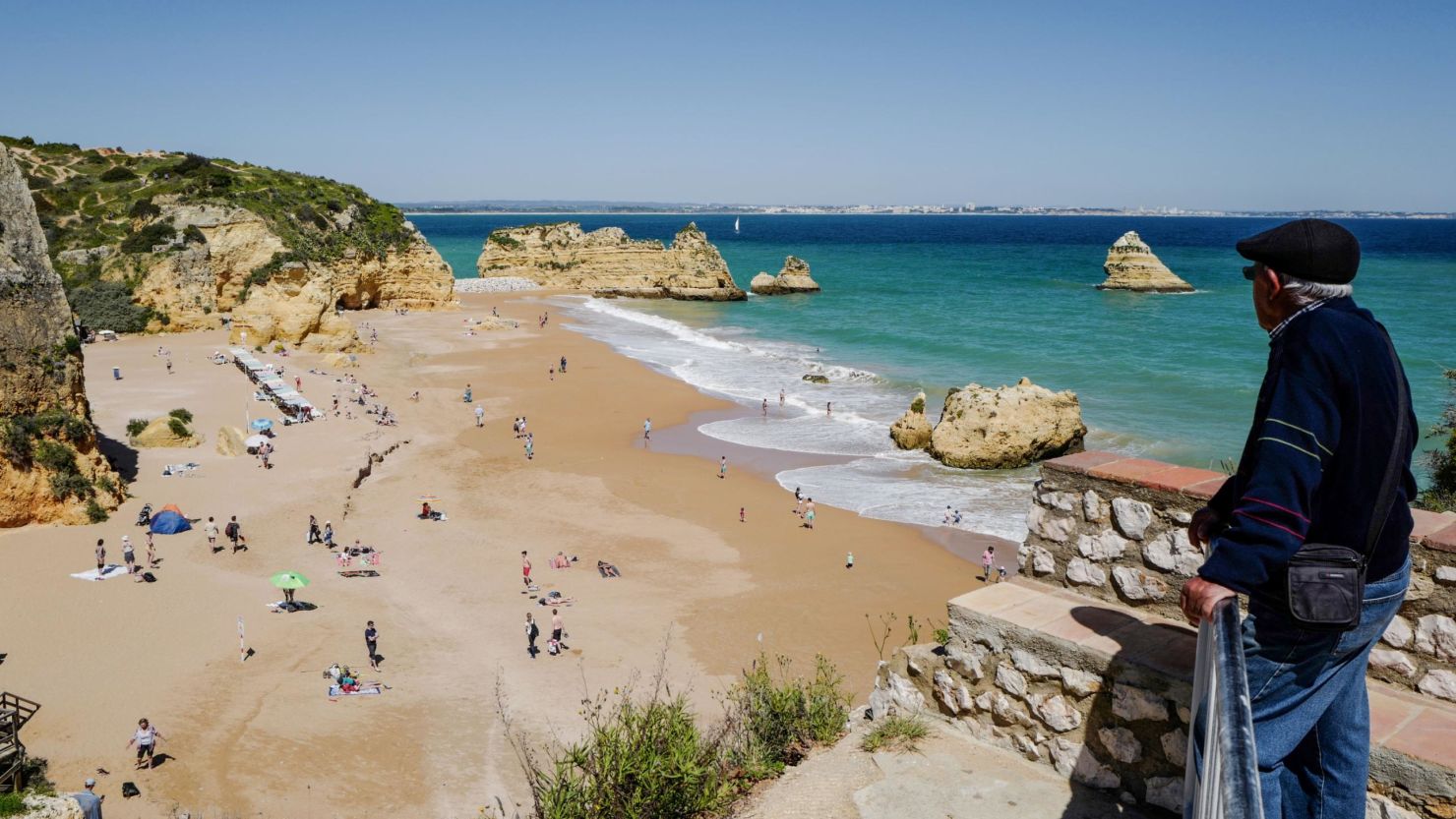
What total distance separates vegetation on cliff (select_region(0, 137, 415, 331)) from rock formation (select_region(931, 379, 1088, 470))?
118 feet

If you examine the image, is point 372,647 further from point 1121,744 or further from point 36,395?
point 1121,744

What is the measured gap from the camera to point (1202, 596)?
90.0 inches

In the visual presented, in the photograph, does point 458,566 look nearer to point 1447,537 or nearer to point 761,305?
point 1447,537

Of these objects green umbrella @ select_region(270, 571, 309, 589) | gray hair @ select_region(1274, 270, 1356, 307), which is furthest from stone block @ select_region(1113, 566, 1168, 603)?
green umbrella @ select_region(270, 571, 309, 589)

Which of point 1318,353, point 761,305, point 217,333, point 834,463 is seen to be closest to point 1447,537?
point 1318,353

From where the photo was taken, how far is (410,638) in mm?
13867

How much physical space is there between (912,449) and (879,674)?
2077 cm

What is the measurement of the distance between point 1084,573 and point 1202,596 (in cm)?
237

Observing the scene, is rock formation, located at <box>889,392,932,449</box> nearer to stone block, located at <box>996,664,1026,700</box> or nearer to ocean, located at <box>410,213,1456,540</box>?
ocean, located at <box>410,213,1456,540</box>

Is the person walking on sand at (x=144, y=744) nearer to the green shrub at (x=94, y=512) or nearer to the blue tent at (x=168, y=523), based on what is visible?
the blue tent at (x=168, y=523)

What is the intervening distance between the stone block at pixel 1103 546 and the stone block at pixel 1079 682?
0.66 metres

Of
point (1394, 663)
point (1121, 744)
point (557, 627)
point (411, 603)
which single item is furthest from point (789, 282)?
point (1394, 663)

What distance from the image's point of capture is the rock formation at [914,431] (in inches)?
998

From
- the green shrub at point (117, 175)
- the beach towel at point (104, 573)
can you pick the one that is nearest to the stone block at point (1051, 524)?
the beach towel at point (104, 573)
